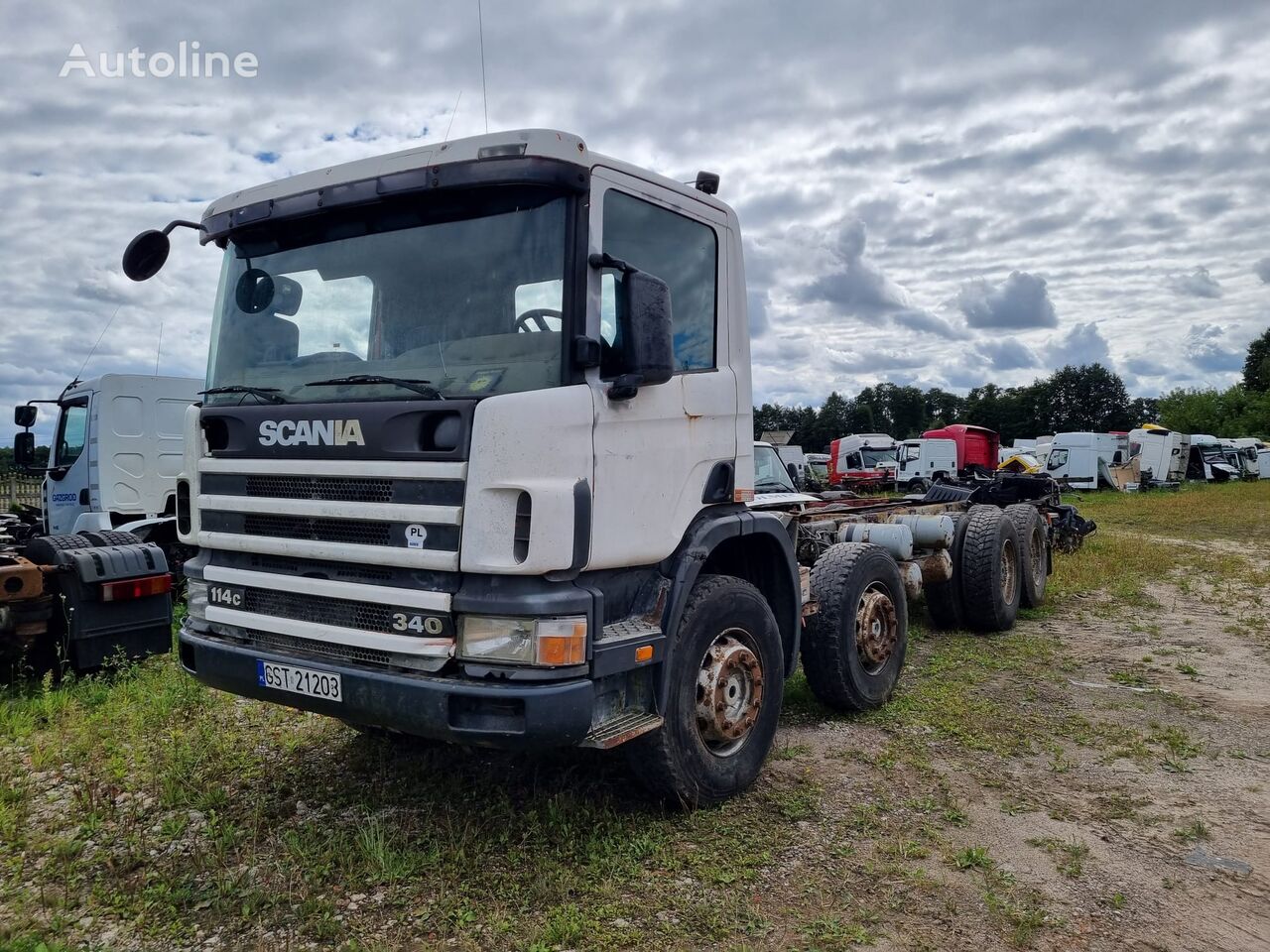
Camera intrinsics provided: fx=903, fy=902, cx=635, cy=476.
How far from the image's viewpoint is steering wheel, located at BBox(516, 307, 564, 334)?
3.48 m

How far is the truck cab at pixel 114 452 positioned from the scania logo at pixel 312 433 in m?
7.47

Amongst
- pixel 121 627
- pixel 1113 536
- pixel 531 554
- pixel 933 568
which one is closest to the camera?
pixel 531 554

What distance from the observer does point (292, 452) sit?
3734mm

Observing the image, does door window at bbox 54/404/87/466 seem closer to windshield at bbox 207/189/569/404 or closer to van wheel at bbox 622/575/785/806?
windshield at bbox 207/189/569/404

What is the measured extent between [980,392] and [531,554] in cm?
10756

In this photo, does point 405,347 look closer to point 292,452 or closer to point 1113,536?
point 292,452

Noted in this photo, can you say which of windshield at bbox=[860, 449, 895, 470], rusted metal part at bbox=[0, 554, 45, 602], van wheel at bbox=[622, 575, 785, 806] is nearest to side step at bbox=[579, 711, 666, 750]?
van wheel at bbox=[622, 575, 785, 806]

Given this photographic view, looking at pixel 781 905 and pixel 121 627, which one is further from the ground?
pixel 121 627

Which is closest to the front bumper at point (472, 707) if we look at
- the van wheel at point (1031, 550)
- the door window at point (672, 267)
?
the door window at point (672, 267)

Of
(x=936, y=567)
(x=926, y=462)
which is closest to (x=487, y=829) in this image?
(x=936, y=567)

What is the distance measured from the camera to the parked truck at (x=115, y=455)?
34.1 ft

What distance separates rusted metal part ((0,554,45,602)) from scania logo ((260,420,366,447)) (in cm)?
347

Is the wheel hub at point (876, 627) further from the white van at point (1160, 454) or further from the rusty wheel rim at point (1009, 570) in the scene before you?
the white van at point (1160, 454)

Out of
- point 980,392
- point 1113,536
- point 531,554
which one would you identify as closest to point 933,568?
point 531,554
